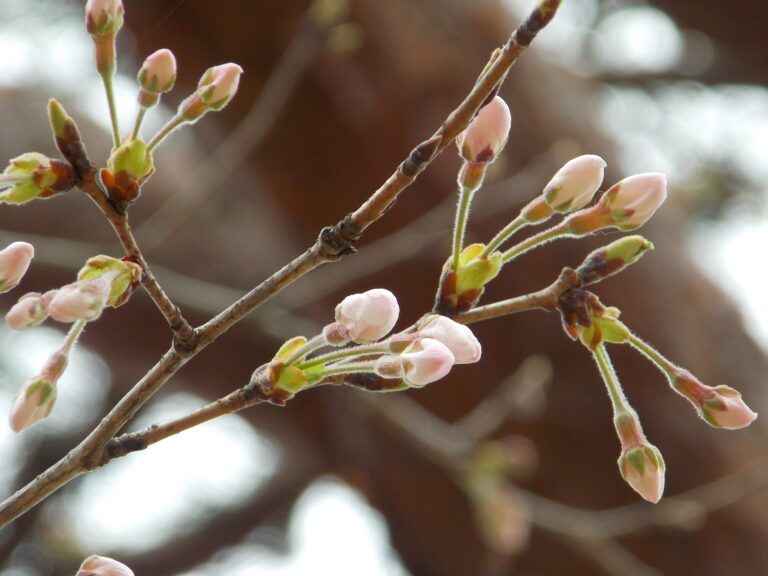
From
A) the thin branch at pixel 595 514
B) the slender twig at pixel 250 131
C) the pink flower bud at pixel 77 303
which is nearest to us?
the pink flower bud at pixel 77 303

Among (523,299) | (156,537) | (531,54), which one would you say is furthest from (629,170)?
(156,537)

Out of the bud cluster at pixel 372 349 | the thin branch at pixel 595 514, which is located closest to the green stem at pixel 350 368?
the bud cluster at pixel 372 349

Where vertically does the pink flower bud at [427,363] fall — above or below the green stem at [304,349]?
below

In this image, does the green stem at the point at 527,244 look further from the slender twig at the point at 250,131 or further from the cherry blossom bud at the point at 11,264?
the slender twig at the point at 250,131

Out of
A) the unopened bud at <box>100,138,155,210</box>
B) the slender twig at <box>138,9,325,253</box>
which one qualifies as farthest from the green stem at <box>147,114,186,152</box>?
the slender twig at <box>138,9,325,253</box>

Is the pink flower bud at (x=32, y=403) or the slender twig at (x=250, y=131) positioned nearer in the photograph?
the pink flower bud at (x=32, y=403)

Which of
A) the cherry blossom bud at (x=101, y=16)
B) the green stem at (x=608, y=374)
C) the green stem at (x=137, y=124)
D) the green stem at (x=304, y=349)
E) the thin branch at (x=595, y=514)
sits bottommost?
the thin branch at (x=595, y=514)
